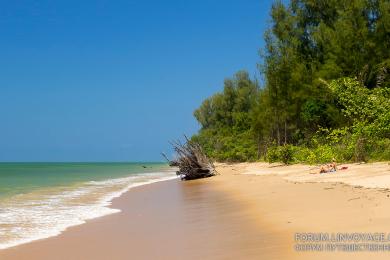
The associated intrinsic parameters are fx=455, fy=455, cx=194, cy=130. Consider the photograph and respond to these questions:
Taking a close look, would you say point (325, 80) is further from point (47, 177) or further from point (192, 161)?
point (47, 177)

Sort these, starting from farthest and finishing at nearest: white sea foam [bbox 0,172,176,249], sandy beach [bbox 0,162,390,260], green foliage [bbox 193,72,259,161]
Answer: green foliage [bbox 193,72,259,161], white sea foam [bbox 0,172,176,249], sandy beach [bbox 0,162,390,260]

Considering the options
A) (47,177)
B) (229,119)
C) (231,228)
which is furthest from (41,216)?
(229,119)

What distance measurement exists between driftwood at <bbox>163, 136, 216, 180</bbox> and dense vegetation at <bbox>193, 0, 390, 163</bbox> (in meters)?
5.15

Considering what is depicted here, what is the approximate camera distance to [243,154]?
57531 millimetres

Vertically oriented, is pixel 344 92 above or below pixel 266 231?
above

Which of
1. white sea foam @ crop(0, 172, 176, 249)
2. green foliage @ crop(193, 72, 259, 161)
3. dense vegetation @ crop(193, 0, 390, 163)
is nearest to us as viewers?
white sea foam @ crop(0, 172, 176, 249)

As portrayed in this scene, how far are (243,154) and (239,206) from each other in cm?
4605

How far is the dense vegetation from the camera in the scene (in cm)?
2227

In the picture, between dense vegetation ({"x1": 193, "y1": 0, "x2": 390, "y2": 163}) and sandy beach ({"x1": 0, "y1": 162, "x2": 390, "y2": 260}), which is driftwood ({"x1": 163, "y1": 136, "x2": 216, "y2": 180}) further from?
sandy beach ({"x1": 0, "y1": 162, "x2": 390, "y2": 260})

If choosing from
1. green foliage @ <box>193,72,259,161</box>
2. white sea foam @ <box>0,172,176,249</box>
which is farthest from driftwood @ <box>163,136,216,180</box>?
green foliage @ <box>193,72,259,161</box>

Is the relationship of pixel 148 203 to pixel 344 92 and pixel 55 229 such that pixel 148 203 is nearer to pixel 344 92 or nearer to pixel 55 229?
pixel 55 229

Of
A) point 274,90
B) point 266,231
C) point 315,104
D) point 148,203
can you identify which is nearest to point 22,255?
point 266,231

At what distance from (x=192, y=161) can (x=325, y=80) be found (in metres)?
13.3

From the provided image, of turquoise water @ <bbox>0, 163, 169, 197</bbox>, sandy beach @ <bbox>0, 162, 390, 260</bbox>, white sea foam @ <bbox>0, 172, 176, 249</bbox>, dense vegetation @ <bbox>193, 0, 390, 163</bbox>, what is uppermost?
dense vegetation @ <bbox>193, 0, 390, 163</bbox>
